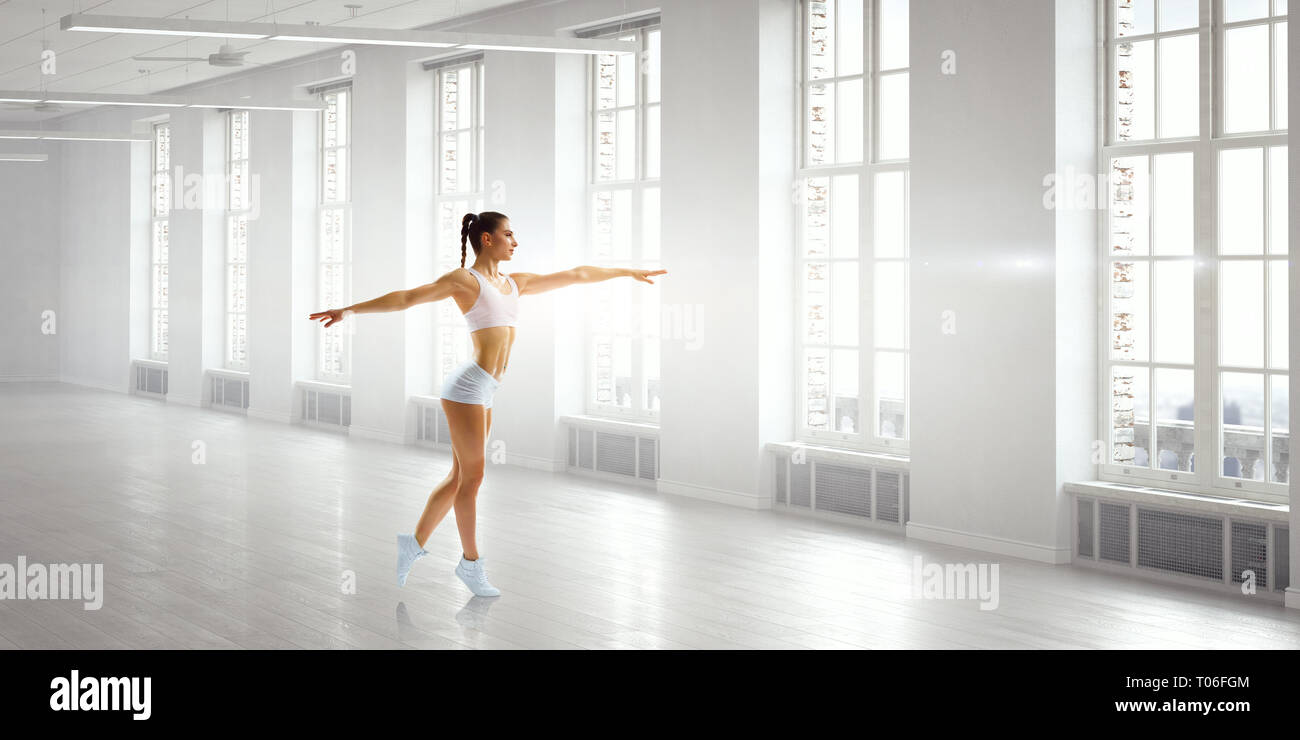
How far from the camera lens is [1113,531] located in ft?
21.0

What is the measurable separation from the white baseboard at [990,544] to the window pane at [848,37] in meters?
2.93

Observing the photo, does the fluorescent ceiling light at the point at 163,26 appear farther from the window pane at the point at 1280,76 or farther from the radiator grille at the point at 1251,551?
the radiator grille at the point at 1251,551

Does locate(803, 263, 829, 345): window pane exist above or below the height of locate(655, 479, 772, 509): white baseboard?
above

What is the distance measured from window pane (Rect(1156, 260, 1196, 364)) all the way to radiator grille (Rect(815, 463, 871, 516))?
1.97m

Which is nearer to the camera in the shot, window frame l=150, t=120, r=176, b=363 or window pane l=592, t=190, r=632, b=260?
window pane l=592, t=190, r=632, b=260

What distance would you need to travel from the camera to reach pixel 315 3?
985 centimetres

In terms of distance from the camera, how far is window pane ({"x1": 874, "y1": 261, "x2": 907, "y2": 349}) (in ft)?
25.6

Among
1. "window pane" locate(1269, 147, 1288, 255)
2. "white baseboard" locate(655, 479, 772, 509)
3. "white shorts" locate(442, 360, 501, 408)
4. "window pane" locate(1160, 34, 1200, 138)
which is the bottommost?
"white baseboard" locate(655, 479, 772, 509)

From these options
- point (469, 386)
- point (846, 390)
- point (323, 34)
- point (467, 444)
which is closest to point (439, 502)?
point (467, 444)

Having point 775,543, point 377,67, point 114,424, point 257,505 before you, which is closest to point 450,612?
point 775,543

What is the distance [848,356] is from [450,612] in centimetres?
364

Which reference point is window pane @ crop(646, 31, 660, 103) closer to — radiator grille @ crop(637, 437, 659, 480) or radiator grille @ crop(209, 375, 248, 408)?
radiator grille @ crop(637, 437, 659, 480)

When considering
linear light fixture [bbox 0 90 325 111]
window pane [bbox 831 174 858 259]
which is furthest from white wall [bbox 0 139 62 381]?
window pane [bbox 831 174 858 259]

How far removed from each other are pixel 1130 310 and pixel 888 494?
181cm
